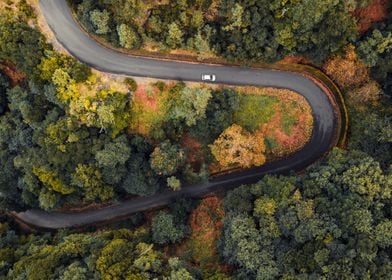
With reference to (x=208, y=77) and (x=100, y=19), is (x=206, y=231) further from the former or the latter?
(x=100, y=19)

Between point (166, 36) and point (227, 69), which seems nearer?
point (166, 36)

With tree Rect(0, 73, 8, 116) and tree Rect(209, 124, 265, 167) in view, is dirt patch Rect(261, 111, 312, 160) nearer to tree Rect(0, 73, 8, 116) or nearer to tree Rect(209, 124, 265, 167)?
tree Rect(209, 124, 265, 167)

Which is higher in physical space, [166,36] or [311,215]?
[166,36]

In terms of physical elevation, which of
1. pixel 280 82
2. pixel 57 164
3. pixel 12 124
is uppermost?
pixel 280 82

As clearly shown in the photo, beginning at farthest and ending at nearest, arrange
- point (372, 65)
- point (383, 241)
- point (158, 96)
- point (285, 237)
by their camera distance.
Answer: point (158, 96)
point (372, 65)
point (285, 237)
point (383, 241)

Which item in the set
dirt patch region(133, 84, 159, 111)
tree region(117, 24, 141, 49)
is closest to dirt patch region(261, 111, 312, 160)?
dirt patch region(133, 84, 159, 111)

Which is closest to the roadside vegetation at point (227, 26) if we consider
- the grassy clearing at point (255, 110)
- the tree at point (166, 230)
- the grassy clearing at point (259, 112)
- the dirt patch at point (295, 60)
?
the dirt patch at point (295, 60)

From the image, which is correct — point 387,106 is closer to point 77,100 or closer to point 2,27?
point 77,100

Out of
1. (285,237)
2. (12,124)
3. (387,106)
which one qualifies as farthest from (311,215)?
(12,124)
